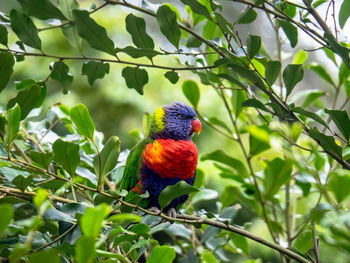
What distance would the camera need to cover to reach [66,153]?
27.9 inches

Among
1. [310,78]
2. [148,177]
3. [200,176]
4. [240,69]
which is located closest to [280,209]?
[200,176]

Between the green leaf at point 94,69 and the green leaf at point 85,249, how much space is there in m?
0.61

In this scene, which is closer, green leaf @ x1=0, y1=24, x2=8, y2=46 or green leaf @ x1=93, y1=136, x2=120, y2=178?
green leaf @ x1=93, y1=136, x2=120, y2=178

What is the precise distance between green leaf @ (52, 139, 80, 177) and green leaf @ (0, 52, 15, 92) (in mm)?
207

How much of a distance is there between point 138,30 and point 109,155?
0.30 m

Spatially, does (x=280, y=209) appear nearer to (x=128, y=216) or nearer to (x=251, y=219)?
(x=128, y=216)

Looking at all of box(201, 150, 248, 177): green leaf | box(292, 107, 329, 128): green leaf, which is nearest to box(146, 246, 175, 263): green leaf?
box(292, 107, 329, 128): green leaf

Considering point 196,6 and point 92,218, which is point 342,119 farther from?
point 92,218

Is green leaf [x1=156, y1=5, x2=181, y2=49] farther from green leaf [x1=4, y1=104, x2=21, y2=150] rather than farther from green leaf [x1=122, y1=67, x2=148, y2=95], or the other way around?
green leaf [x1=4, y1=104, x2=21, y2=150]

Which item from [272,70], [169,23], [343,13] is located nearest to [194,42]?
[169,23]

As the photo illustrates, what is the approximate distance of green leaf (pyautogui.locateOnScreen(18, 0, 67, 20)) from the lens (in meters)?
0.78

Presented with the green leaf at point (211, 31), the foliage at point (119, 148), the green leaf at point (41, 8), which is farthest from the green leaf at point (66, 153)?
the green leaf at point (211, 31)

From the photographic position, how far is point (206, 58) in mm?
1153

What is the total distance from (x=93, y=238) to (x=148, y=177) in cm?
90
